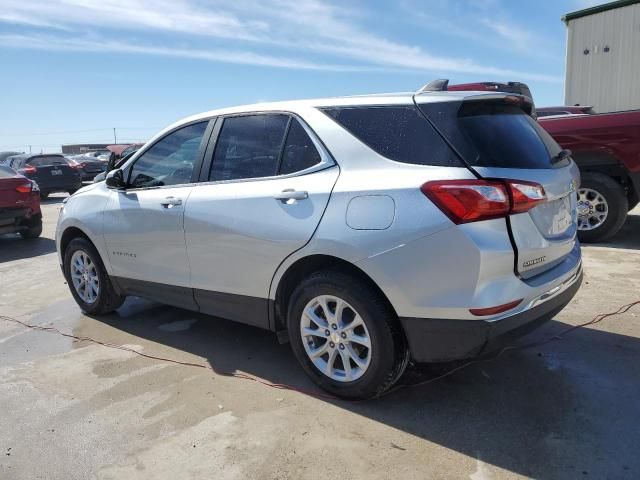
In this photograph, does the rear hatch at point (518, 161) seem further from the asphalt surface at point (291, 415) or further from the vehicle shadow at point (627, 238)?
the vehicle shadow at point (627, 238)

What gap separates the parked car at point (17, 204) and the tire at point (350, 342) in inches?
294

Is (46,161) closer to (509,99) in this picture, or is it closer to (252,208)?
(252,208)

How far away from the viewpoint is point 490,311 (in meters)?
2.70

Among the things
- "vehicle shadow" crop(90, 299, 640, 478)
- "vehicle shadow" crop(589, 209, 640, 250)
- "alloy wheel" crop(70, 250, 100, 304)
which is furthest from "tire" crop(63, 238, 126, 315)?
"vehicle shadow" crop(589, 209, 640, 250)

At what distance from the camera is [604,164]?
657 centimetres

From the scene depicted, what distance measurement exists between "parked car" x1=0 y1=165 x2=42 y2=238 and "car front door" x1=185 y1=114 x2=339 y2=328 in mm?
6518

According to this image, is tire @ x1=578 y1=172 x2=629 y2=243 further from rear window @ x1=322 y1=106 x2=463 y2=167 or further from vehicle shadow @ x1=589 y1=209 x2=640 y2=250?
rear window @ x1=322 y1=106 x2=463 y2=167

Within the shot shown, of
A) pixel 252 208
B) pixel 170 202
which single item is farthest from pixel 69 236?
pixel 252 208

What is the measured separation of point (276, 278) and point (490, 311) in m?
1.32

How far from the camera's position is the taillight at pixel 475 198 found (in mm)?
2689

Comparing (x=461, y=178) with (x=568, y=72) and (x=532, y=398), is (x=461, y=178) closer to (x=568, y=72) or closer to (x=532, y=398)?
(x=532, y=398)

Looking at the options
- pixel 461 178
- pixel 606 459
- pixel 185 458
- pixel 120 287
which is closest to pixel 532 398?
pixel 606 459

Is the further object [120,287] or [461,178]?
[120,287]

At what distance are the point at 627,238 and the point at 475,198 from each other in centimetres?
550
